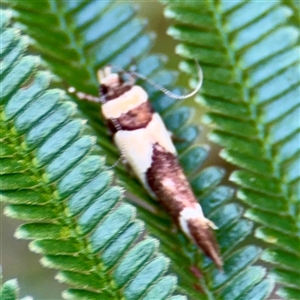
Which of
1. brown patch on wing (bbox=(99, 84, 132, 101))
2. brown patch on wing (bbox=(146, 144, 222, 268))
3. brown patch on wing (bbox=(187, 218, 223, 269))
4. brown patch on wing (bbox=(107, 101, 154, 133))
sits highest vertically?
brown patch on wing (bbox=(99, 84, 132, 101))

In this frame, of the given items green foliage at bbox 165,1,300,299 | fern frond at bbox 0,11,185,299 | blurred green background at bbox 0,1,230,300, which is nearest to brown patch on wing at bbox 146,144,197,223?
green foliage at bbox 165,1,300,299

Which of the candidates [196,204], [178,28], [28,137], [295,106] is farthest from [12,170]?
[295,106]

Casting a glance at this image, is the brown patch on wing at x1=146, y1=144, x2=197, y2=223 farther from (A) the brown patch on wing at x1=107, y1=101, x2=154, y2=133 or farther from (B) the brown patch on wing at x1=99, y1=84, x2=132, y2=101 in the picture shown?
(B) the brown patch on wing at x1=99, y1=84, x2=132, y2=101

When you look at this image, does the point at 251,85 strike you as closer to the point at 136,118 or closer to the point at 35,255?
the point at 136,118

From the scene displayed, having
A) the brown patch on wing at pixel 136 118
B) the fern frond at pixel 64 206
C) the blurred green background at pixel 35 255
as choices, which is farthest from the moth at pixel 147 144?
the blurred green background at pixel 35 255

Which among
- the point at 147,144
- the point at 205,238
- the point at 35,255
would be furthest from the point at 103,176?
the point at 35,255

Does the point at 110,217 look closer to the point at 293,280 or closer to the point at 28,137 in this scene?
the point at 28,137
